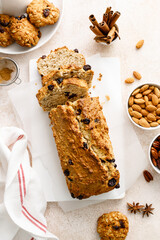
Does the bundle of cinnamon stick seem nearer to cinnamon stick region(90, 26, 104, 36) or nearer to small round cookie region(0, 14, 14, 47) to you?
cinnamon stick region(90, 26, 104, 36)

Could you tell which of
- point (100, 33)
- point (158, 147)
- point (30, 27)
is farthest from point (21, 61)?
point (158, 147)

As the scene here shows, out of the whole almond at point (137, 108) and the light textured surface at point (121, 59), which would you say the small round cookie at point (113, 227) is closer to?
the light textured surface at point (121, 59)

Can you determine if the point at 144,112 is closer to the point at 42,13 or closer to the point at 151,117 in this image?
the point at 151,117

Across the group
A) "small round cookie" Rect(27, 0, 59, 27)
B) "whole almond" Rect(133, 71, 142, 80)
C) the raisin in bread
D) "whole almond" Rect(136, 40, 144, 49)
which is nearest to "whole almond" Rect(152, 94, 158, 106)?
"whole almond" Rect(133, 71, 142, 80)

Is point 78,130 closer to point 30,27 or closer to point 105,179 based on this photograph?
point 105,179

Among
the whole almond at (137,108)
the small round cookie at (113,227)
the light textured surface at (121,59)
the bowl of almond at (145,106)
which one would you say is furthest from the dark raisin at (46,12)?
the small round cookie at (113,227)
